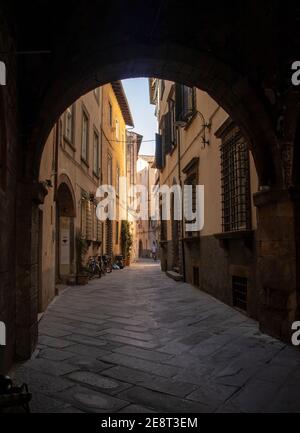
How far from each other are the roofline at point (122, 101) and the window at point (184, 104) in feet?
32.1

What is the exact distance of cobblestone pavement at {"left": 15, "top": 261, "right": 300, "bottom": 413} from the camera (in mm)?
3027

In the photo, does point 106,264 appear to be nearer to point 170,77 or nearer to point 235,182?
point 235,182

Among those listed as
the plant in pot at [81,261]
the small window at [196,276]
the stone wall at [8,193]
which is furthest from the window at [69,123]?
the stone wall at [8,193]

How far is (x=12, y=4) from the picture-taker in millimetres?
3693

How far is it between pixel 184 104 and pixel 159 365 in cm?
883

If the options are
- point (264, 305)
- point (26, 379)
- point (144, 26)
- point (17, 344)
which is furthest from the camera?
point (264, 305)

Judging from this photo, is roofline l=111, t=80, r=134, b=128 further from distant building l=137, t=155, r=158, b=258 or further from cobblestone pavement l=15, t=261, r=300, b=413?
distant building l=137, t=155, r=158, b=258

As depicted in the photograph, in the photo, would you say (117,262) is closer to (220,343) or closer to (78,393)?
(220,343)

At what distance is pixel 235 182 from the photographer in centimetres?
720

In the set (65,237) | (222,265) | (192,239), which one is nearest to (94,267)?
(65,237)

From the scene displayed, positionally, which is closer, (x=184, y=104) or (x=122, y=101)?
(x=184, y=104)

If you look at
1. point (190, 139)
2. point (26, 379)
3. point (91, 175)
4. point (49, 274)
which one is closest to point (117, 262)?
point (91, 175)

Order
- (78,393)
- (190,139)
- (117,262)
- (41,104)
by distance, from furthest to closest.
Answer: (117,262) → (190,139) → (41,104) → (78,393)
